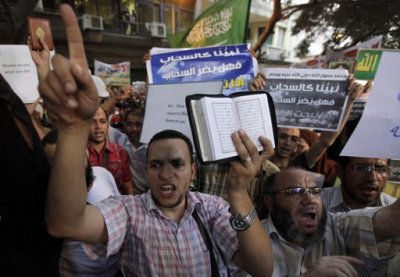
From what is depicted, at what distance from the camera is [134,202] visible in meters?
1.74

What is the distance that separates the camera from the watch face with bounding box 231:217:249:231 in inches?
54.6

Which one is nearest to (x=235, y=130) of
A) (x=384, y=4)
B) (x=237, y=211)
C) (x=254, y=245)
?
(x=237, y=211)

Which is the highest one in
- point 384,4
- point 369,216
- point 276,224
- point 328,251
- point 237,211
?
point 384,4

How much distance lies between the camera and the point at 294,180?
6.50ft

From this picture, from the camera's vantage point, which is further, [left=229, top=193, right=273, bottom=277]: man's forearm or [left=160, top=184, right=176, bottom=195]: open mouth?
[left=160, top=184, right=176, bottom=195]: open mouth

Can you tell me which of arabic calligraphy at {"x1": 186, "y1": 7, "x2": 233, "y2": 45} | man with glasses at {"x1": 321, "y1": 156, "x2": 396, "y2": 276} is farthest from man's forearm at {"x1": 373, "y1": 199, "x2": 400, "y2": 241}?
arabic calligraphy at {"x1": 186, "y1": 7, "x2": 233, "y2": 45}

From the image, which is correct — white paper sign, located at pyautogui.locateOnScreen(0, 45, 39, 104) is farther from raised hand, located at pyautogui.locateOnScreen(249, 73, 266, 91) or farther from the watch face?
the watch face

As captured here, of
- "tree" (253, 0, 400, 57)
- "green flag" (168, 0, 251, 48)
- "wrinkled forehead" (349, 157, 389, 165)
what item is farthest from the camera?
"tree" (253, 0, 400, 57)

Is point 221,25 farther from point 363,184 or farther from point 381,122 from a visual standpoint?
point 381,122

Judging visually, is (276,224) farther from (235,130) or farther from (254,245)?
(235,130)

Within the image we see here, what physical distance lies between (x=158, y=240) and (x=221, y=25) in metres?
3.19

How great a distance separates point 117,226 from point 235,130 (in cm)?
69

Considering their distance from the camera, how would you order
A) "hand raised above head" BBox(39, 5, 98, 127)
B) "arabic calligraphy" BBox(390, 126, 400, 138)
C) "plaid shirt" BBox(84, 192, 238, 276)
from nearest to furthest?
1. "hand raised above head" BBox(39, 5, 98, 127)
2. "plaid shirt" BBox(84, 192, 238, 276)
3. "arabic calligraphy" BBox(390, 126, 400, 138)

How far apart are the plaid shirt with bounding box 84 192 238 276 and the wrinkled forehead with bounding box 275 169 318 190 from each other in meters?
0.44
